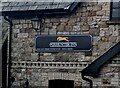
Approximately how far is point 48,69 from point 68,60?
77cm

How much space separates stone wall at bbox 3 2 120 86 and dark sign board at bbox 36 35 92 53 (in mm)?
147

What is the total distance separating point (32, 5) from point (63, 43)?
70.4 inches

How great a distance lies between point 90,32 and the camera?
10.9 m

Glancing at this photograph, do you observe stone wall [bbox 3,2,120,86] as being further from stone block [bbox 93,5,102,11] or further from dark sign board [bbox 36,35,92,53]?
dark sign board [bbox 36,35,92,53]

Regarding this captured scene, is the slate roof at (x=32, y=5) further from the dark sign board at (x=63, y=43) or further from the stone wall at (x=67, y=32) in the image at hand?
the dark sign board at (x=63, y=43)

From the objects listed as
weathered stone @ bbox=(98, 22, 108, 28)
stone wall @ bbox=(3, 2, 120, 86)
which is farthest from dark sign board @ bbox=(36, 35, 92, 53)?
weathered stone @ bbox=(98, 22, 108, 28)

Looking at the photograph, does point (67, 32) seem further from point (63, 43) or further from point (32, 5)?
point (32, 5)

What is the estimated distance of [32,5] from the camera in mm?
11477

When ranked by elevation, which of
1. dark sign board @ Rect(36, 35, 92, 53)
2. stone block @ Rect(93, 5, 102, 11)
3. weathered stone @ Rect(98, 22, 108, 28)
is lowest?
dark sign board @ Rect(36, 35, 92, 53)

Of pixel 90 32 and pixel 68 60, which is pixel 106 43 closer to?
pixel 90 32

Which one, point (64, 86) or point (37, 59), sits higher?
point (37, 59)

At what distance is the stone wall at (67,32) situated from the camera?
35.1ft

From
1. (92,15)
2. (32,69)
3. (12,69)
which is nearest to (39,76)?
(32,69)

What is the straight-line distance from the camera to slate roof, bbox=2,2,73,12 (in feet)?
36.4
